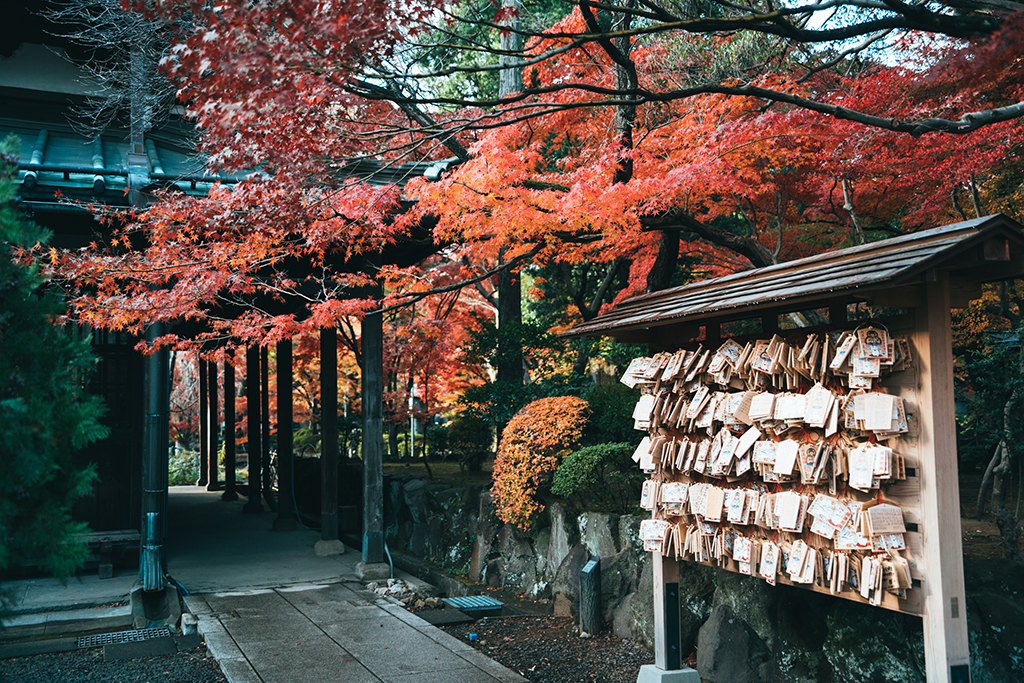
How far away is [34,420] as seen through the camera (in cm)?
317

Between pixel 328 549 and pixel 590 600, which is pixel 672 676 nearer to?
pixel 590 600

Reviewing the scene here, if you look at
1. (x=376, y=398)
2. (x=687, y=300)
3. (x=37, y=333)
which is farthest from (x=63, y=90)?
(x=687, y=300)

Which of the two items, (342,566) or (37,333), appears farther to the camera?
(342,566)

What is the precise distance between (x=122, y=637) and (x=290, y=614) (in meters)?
1.65

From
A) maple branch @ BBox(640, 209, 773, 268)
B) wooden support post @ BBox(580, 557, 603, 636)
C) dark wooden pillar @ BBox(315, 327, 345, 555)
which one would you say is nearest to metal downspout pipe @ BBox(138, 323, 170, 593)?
dark wooden pillar @ BBox(315, 327, 345, 555)

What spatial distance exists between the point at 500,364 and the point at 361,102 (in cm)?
608

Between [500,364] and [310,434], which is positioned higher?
[500,364]

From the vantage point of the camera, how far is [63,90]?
33.1 feet

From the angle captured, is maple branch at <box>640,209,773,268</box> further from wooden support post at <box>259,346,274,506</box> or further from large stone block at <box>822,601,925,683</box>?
wooden support post at <box>259,346,274,506</box>

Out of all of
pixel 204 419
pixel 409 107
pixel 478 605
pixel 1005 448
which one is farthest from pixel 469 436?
pixel 204 419

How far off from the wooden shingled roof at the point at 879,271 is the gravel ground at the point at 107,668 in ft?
16.7

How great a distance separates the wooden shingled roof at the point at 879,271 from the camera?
11.1 ft

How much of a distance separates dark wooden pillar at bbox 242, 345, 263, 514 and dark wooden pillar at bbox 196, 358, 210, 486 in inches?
125

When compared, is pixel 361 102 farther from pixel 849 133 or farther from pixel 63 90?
pixel 63 90
